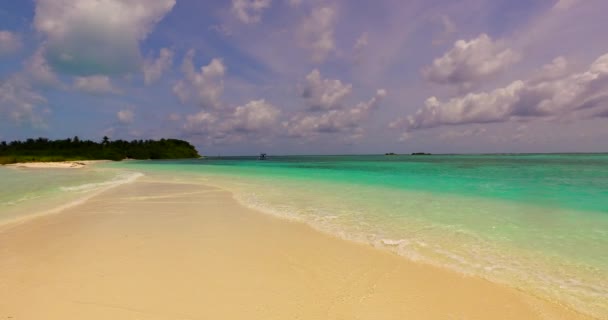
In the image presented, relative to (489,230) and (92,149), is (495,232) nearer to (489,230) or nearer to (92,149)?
(489,230)

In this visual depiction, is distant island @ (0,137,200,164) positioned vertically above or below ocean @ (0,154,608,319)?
above

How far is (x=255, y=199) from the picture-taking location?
1118 centimetres

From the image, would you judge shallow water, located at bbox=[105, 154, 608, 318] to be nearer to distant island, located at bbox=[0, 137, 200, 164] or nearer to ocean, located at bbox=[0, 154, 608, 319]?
ocean, located at bbox=[0, 154, 608, 319]

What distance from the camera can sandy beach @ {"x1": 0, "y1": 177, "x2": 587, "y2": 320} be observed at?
10.2 feet

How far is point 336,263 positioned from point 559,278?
3.04 m

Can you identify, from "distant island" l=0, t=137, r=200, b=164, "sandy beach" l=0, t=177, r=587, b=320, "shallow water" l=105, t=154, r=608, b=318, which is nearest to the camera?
"sandy beach" l=0, t=177, r=587, b=320

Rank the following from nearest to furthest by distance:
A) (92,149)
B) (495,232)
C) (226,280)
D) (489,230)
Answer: (226,280), (495,232), (489,230), (92,149)

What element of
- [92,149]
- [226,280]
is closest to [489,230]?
[226,280]

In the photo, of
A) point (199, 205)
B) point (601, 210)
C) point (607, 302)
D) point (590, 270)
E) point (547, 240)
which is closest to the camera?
point (607, 302)

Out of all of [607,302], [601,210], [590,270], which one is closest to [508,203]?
[601,210]

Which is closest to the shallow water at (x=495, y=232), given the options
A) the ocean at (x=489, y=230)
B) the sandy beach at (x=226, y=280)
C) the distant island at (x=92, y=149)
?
the ocean at (x=489, y=230)

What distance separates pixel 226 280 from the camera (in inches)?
151

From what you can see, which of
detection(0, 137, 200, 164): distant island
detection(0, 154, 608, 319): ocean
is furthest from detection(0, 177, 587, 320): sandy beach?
detection(0, 137, 200, 164): distant island

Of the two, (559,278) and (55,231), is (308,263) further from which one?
(55,231)
